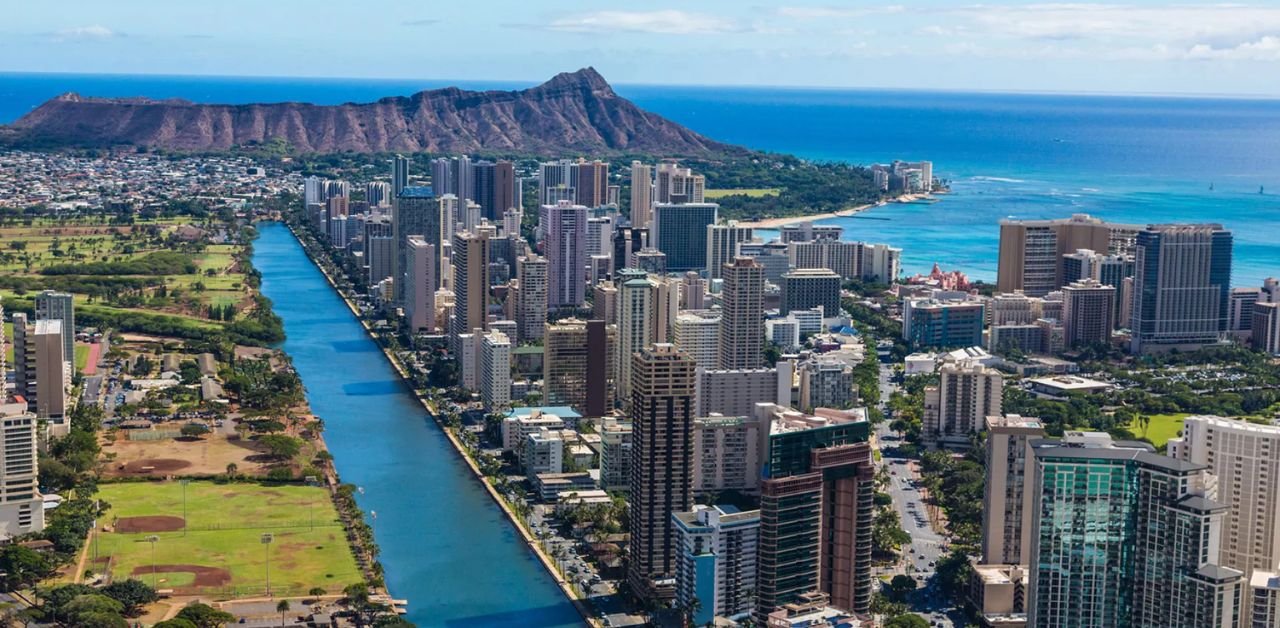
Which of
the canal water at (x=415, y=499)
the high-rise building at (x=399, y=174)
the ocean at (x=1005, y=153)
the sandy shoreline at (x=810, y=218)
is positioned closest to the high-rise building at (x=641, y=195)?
the sandy shoreline at (x=810, y=218)

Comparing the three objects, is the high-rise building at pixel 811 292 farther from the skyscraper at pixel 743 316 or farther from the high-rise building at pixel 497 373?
the high-rise building at pixel 497 373

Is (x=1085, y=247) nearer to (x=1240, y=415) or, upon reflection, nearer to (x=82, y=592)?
(x=1240, y=415)

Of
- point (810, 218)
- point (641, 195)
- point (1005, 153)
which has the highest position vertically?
point (1005, 153)

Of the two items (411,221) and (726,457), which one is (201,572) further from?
(411,221)

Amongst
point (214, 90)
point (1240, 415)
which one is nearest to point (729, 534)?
point (1240, 415)

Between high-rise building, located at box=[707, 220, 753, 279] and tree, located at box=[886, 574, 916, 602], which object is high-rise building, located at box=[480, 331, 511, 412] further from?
high-rise building, located at box=[707, 220, 753, 279]

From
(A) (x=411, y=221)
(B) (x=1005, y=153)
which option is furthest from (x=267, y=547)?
(B) (x=1005, y=153)
